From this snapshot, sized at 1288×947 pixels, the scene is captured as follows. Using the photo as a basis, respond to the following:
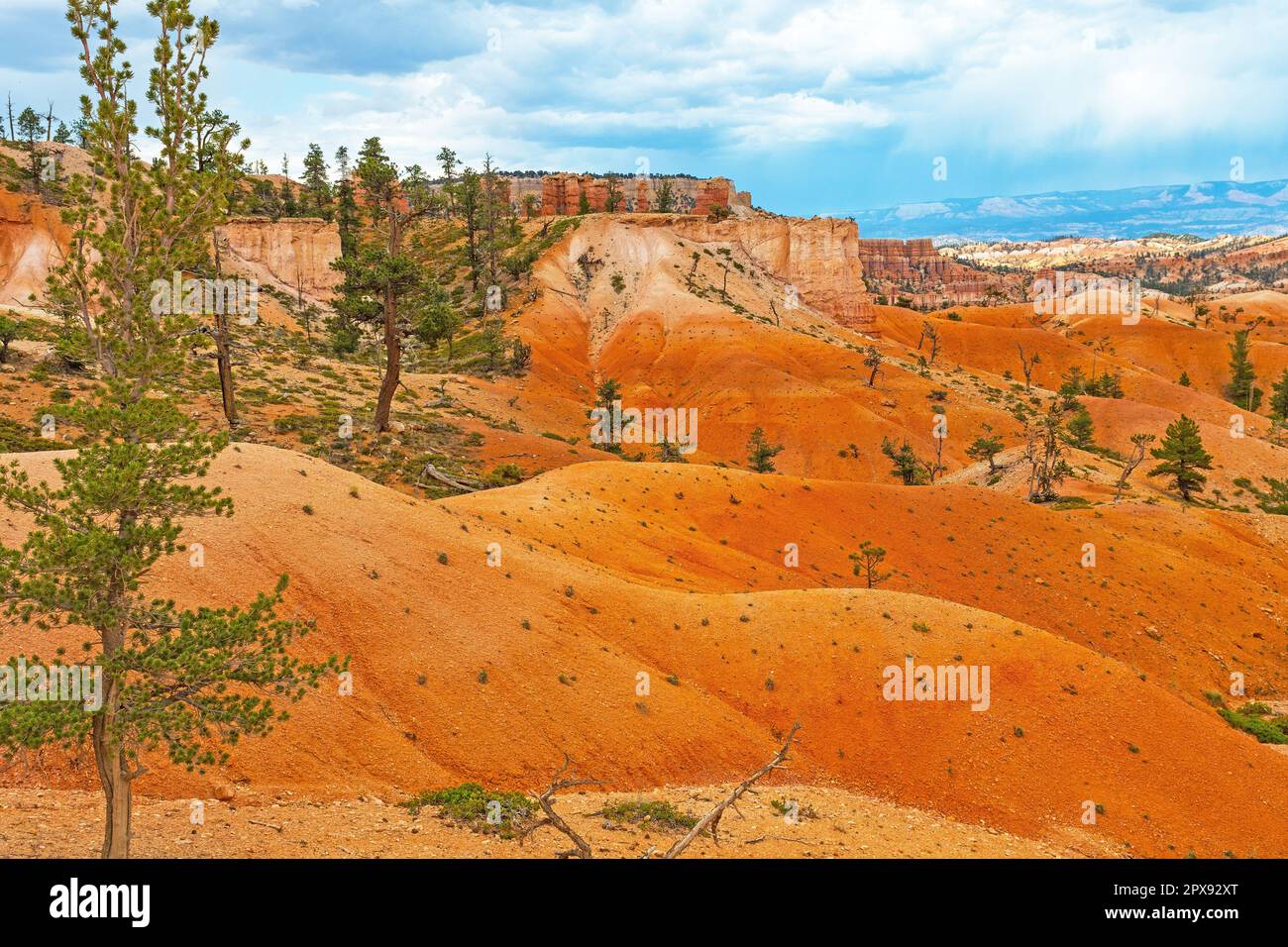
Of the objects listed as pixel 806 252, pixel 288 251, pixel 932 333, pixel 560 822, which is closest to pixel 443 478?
A: pixel 560 822

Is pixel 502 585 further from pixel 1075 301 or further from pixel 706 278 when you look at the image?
pixel 1075 301

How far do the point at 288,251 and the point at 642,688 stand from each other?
81006 mm

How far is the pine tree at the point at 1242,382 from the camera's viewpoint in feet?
327

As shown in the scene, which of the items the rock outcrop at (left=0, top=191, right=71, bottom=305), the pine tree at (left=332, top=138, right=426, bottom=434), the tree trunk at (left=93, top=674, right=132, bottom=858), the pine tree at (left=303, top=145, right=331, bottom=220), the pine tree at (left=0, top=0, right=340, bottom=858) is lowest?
the tree trunk at (left=93, top=674, right=132, bottom=858)

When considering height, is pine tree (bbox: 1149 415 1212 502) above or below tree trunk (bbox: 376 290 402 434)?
below

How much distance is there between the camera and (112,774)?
829 centimetres

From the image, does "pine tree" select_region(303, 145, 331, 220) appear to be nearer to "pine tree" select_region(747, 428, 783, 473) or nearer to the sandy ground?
"pine tree" select_region(747, 428, 783, 473)

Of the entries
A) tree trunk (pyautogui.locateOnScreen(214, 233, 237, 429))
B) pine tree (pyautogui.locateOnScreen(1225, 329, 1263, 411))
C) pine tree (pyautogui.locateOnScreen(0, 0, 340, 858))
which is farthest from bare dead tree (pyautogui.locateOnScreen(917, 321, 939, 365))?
pine tree (pyautogui.locateOnScreen(0, 0, 340, 858))

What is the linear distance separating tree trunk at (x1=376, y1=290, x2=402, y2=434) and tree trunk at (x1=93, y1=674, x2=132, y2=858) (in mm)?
27639

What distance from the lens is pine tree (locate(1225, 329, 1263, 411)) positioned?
9962 cm

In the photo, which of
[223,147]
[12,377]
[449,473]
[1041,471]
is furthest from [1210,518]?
[12,377]

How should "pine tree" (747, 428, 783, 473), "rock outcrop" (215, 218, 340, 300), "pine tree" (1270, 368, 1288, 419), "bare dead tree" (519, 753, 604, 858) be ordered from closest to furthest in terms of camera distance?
"bare dead tree" (519, 753, 604, 858) < "pine tree" (747, 428, 783, 473) < "rock outcrop" (215, 218, 340, 300) < "pine tree" (1270, 368, 1288, 419)

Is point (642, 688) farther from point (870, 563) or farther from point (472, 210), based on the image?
point (472, 210)

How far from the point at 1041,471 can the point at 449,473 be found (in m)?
35.6
